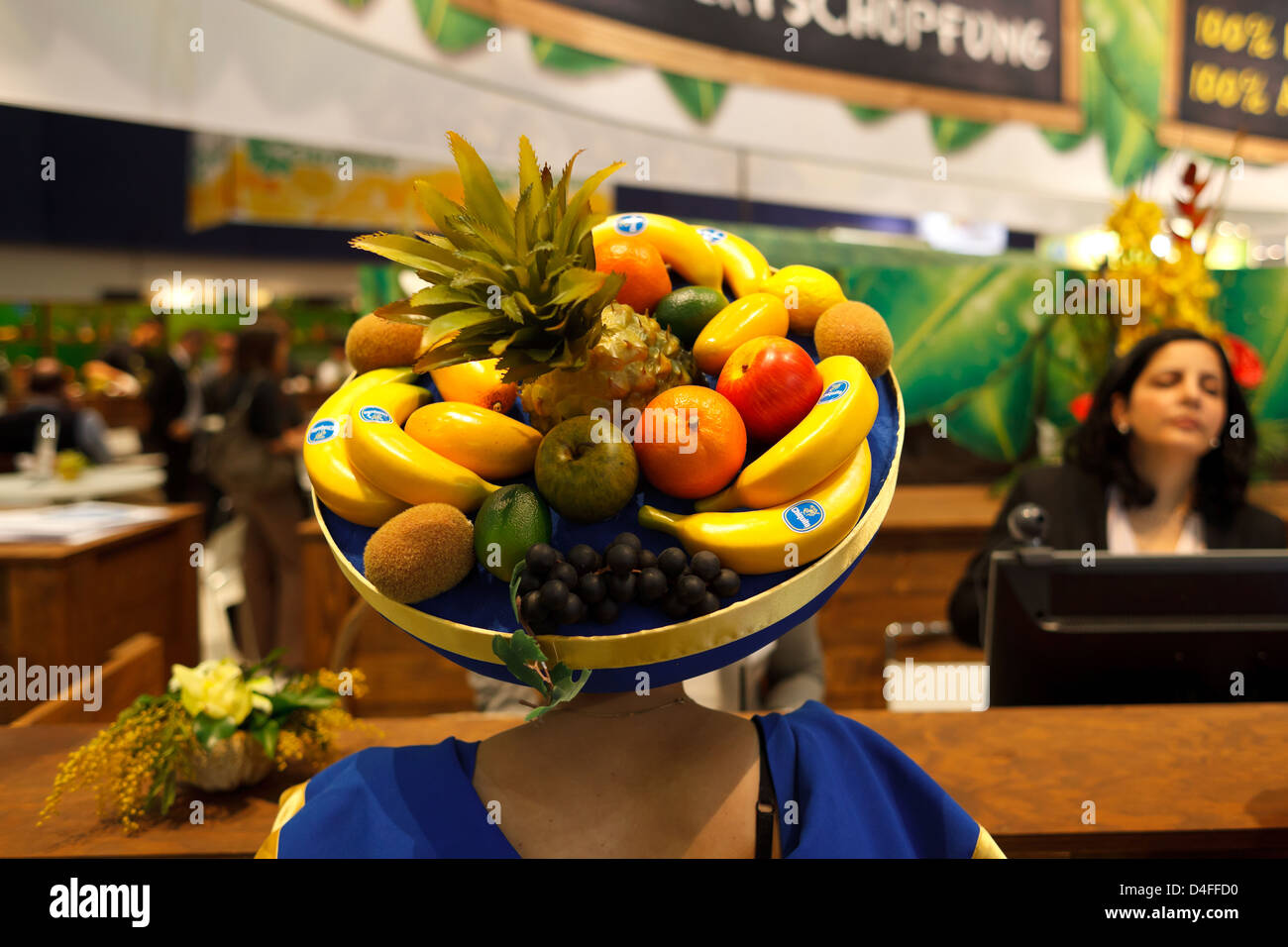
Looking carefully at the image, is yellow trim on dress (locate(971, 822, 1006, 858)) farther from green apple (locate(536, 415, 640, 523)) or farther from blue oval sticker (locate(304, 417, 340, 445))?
blue oval sticker (locate(304, 417, 340, 445))

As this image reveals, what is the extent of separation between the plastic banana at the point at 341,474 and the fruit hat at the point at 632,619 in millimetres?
38

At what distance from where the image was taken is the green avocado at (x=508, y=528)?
926 mm

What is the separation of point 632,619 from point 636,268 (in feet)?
1.48

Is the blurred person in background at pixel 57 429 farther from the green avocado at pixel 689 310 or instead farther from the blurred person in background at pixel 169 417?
the green avocado at pixel 689 310

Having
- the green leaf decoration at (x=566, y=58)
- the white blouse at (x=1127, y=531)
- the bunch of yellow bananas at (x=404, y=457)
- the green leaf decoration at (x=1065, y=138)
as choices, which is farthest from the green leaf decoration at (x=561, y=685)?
the green leaf decoration at (x=1065, y=138)

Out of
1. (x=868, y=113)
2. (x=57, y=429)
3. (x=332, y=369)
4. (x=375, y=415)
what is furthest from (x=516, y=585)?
(x=332, y=369)

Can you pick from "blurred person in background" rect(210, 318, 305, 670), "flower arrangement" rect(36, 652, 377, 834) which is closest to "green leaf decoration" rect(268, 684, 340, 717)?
"flower arrangement" rect(36, 652, 377, 834)

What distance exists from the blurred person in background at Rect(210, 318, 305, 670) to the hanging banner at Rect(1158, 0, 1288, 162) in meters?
5.69

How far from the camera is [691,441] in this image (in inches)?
37.9

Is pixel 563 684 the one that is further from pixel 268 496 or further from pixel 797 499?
pixel 268 496

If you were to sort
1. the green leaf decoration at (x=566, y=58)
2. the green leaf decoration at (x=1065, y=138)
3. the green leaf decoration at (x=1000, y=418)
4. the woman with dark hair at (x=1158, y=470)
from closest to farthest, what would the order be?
the woman with dark hair at (x=1158, y=470)
the green leaf decoration at (x=566, y=58)
the green leaf decoration at (x=1000, y=418)
the green leaf decoration at (x=1065, y=138)

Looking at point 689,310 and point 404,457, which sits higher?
point 689,310

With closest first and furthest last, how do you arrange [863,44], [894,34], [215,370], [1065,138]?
[863,44] → [894,34] → [1065,138] → [215,370]
